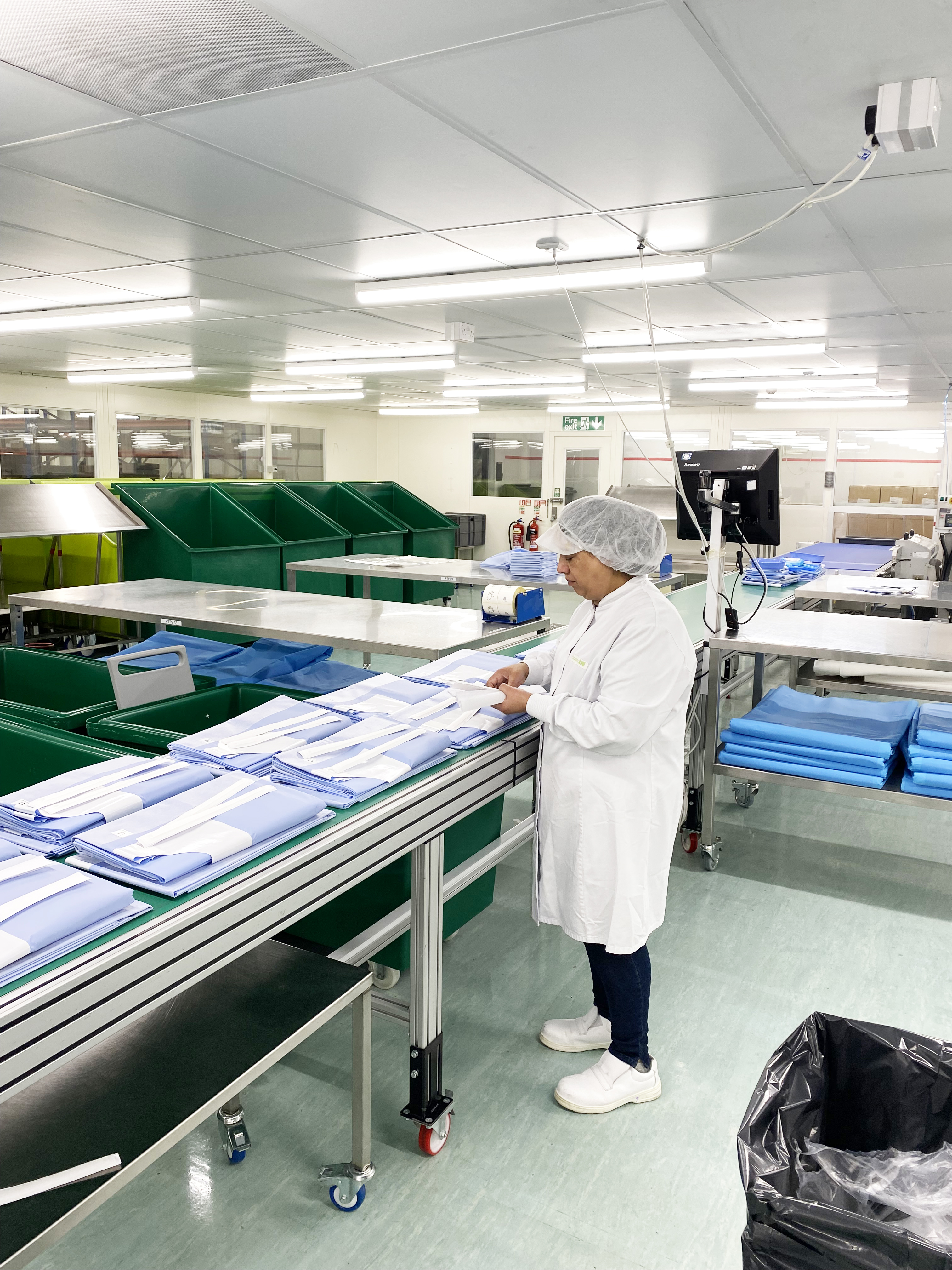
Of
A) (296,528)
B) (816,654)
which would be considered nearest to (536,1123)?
(816,654)

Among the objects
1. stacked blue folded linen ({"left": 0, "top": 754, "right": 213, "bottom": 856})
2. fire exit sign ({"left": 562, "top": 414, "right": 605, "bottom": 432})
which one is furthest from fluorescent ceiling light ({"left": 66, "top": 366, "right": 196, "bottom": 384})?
stacked blue folded linen ({"left": 0, "top": 754, "right": 213, "bottom": 856})

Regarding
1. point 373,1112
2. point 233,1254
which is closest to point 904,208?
point 373,1112

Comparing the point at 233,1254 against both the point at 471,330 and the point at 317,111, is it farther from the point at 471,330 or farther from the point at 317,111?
the point at 471,330

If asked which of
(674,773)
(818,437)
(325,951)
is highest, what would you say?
(818,437)

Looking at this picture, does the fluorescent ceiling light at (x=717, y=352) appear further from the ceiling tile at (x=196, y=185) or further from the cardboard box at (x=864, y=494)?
the cardboard box at (x=864, y=494)

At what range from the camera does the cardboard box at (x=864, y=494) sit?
36.6ft

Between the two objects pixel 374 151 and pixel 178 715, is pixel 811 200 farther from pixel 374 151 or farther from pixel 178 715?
pixel 178 715

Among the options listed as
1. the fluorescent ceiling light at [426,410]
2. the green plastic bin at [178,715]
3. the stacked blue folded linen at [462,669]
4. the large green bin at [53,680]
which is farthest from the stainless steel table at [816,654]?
the fluorescent ceiling light at [426,410]

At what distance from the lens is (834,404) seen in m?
10.5

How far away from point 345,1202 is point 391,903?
2.25 feet

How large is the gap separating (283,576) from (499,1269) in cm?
677

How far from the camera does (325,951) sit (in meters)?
2.40

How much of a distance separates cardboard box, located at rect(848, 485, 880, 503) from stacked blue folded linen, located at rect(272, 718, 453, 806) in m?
10.7

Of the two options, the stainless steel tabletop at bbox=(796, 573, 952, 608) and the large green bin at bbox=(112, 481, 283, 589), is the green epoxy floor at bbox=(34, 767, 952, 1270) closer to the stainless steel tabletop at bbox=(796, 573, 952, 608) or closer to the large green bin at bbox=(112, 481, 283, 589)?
the stainless steel tabletop at bbox=(796, 573, 952, 608)
